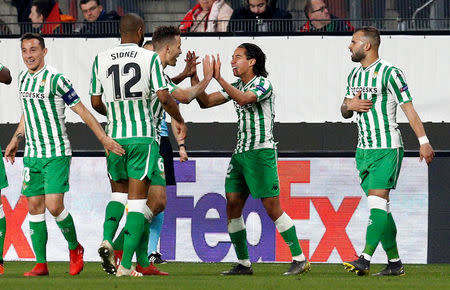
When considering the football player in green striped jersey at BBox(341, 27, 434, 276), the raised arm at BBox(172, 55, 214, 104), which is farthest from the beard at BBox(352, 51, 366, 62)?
the raised arm at BBox(172, 55, 214, 104)

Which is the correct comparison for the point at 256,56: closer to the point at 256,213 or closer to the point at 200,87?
the point at 200,87

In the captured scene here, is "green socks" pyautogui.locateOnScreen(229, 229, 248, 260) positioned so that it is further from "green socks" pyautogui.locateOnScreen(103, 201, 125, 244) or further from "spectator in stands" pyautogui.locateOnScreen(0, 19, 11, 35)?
"spectator in stands" pyautogui.locateOnScreen(0, 19, 11, 35)

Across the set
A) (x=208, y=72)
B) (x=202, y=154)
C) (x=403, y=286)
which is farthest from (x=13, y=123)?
(x=403, y=286)

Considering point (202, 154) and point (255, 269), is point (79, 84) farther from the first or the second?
point (255, 269)

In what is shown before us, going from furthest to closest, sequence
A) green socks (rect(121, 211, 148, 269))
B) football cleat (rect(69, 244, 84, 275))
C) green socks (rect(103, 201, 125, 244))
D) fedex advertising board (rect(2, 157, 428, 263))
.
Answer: fedex advertising board (rect(2, 157, 428, 263)), football cleat (rect(69, 244, 84, 275)), green socks (rect(103, 201, 125, 244)), green socks (rect(121, 211, 148, 269))

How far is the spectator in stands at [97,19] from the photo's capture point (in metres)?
13.9

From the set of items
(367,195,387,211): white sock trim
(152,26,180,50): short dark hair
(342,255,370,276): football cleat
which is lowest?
(342,255,370,276): football cleat

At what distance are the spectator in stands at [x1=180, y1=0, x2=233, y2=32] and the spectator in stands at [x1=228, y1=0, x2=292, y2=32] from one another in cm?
16

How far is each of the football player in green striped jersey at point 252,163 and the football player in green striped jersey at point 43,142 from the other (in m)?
1.21

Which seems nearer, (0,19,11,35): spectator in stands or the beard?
the beard

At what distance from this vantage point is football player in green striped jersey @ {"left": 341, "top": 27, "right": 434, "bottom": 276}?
9.41 metres

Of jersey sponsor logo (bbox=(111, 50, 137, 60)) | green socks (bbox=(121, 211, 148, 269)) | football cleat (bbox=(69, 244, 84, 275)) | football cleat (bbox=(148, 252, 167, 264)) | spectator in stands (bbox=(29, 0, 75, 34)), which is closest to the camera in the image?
green socks (bbox=(121, 211, 148, 269))

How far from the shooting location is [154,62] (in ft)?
28.6

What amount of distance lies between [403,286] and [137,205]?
201 cm
